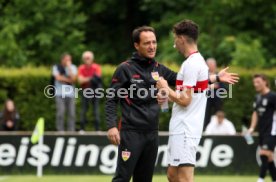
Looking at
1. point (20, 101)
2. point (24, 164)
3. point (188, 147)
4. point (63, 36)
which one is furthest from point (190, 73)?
point (63, 36)

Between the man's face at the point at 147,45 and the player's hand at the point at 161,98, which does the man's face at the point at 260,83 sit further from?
the player's hand at the point at 161,98

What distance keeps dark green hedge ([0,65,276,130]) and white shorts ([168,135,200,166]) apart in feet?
40.2

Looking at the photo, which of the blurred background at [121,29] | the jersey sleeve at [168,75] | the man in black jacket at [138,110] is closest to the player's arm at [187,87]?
the man in black jacket at [138,110]

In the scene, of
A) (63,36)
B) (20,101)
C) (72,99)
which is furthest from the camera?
(63,36)

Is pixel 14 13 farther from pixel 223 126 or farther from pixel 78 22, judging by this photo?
pixel 223 126

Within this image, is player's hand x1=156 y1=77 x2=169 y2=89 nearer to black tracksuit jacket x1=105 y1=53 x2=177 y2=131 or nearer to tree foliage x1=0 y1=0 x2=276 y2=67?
black tracksuit jacket x1=105 y1=53 x2=177 y2=131

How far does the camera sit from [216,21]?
31.1 meters

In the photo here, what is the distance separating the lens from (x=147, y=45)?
1070 cm

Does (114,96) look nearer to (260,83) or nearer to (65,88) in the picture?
(260,83)

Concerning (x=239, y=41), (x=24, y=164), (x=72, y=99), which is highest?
(x=239, y=41)

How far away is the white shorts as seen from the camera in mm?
10344

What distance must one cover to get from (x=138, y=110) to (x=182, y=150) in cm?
79

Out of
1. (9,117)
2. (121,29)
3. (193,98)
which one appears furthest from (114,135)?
(121,29)

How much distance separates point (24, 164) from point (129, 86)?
931 cm
